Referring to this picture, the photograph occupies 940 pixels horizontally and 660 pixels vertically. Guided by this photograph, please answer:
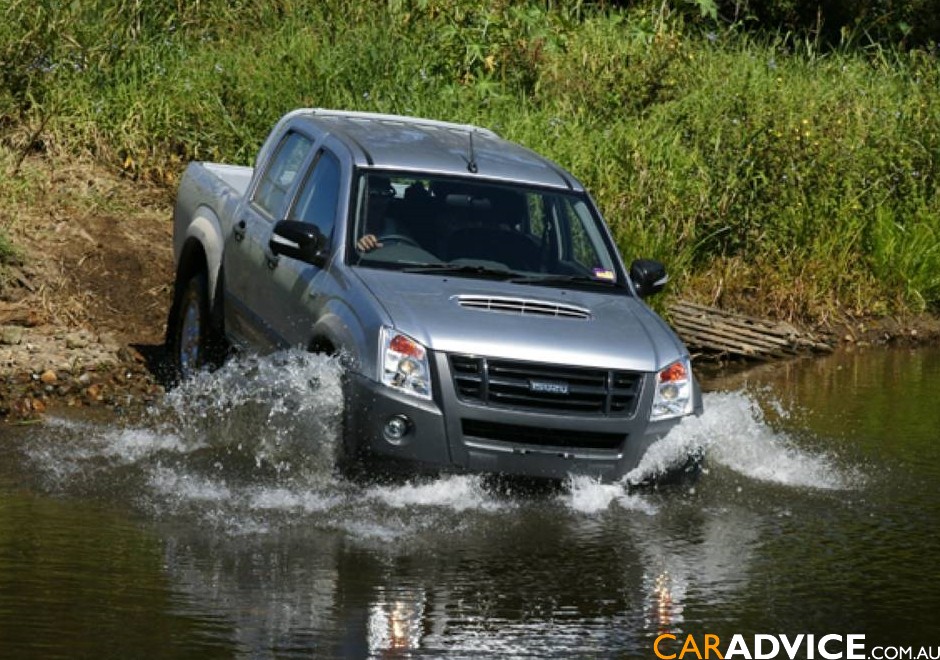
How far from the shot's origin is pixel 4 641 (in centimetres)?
681

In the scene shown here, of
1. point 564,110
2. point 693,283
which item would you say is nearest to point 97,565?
point 693,283

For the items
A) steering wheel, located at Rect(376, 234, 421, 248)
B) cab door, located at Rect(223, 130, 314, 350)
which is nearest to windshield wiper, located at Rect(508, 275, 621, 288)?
steering wheel, located at Rect(376, 234, 421, 248)

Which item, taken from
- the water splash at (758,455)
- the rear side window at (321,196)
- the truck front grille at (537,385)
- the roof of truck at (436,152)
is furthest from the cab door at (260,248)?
the water splash at (758,455)

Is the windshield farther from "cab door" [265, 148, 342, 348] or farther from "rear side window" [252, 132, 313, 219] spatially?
"rear side window" [252, 132, 313, 219]

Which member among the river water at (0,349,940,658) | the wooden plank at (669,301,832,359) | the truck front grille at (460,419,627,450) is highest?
the truck front grille at (460,419,627,450)

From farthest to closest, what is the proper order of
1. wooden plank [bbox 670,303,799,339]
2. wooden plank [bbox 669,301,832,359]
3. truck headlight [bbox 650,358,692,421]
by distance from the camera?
1. wooden plank [bbox 670,303,799,339]
2. wooden plank [bbox 669,301,832,359]
3. truck headlight [bbox 650,358,692,421]

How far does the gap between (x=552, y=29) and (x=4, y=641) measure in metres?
13.6

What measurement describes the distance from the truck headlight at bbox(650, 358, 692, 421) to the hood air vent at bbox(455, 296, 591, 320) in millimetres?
508

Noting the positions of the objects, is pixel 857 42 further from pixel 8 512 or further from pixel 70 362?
pixel 8 512

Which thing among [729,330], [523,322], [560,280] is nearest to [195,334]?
[560,280]

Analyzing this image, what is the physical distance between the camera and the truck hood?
9125 mm

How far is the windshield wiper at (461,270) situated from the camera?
395 inches

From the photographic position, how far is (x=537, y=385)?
360 inches

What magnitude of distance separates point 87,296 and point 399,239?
4753mm
